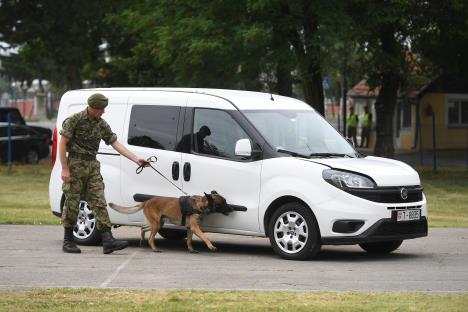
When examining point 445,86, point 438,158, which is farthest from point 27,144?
point 445,86

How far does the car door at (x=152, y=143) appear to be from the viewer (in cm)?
1305

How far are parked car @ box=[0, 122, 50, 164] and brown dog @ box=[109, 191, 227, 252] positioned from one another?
24.7 meters

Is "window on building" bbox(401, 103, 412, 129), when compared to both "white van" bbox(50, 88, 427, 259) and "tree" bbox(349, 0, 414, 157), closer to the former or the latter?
"tree" bbox(349, 0, 414, 157)

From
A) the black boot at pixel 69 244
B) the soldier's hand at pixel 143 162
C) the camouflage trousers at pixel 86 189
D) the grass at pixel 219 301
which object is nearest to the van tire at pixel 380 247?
the soldier's hand at pixel 143 162

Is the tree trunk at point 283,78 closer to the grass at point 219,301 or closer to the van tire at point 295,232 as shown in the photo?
the van tire at point 295,232

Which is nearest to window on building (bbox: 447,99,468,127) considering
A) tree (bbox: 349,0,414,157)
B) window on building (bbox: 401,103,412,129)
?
window on building (bbox: 401,103,412,129)

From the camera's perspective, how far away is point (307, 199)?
11945 mm

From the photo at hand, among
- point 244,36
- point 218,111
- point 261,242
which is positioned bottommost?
point 261,242

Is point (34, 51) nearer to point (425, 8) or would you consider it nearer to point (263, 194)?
point (425, 8)

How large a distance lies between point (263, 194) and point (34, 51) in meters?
38.0

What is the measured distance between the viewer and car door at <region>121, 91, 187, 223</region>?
514 inches

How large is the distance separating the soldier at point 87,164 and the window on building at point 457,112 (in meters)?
41.6

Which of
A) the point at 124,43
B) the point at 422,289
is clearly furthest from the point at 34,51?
the point at 422,289

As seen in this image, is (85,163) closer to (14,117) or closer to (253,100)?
(253,100)
